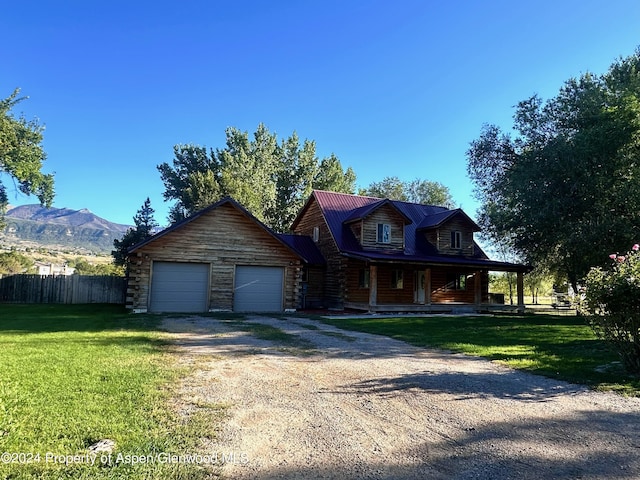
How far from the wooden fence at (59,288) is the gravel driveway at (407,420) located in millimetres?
19262

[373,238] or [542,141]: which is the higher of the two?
[542,141]

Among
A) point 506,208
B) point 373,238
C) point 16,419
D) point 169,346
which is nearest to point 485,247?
point 506,208

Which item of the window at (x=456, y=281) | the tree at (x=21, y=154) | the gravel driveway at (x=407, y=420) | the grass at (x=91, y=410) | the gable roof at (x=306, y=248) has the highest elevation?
the tree at (x=21, y=154)

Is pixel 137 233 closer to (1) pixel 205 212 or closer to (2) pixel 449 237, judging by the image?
(1) pixel 205 212

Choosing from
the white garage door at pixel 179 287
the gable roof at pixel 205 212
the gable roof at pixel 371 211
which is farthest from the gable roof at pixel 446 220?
the white garage door at pixel 179 287

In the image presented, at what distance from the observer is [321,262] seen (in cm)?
2400

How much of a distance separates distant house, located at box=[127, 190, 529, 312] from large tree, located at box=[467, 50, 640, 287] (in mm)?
3604

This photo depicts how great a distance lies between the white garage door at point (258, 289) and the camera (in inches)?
731

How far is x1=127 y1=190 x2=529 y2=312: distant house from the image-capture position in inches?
689

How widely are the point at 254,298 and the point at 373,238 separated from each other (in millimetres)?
7725

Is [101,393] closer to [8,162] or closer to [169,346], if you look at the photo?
[169,346]

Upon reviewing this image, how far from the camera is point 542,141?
880 inches

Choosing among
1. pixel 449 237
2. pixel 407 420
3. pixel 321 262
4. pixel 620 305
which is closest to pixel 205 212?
pixel 321 262

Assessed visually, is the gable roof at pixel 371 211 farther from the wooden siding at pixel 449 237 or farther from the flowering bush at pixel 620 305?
the flowering bush at pixel 620 305
